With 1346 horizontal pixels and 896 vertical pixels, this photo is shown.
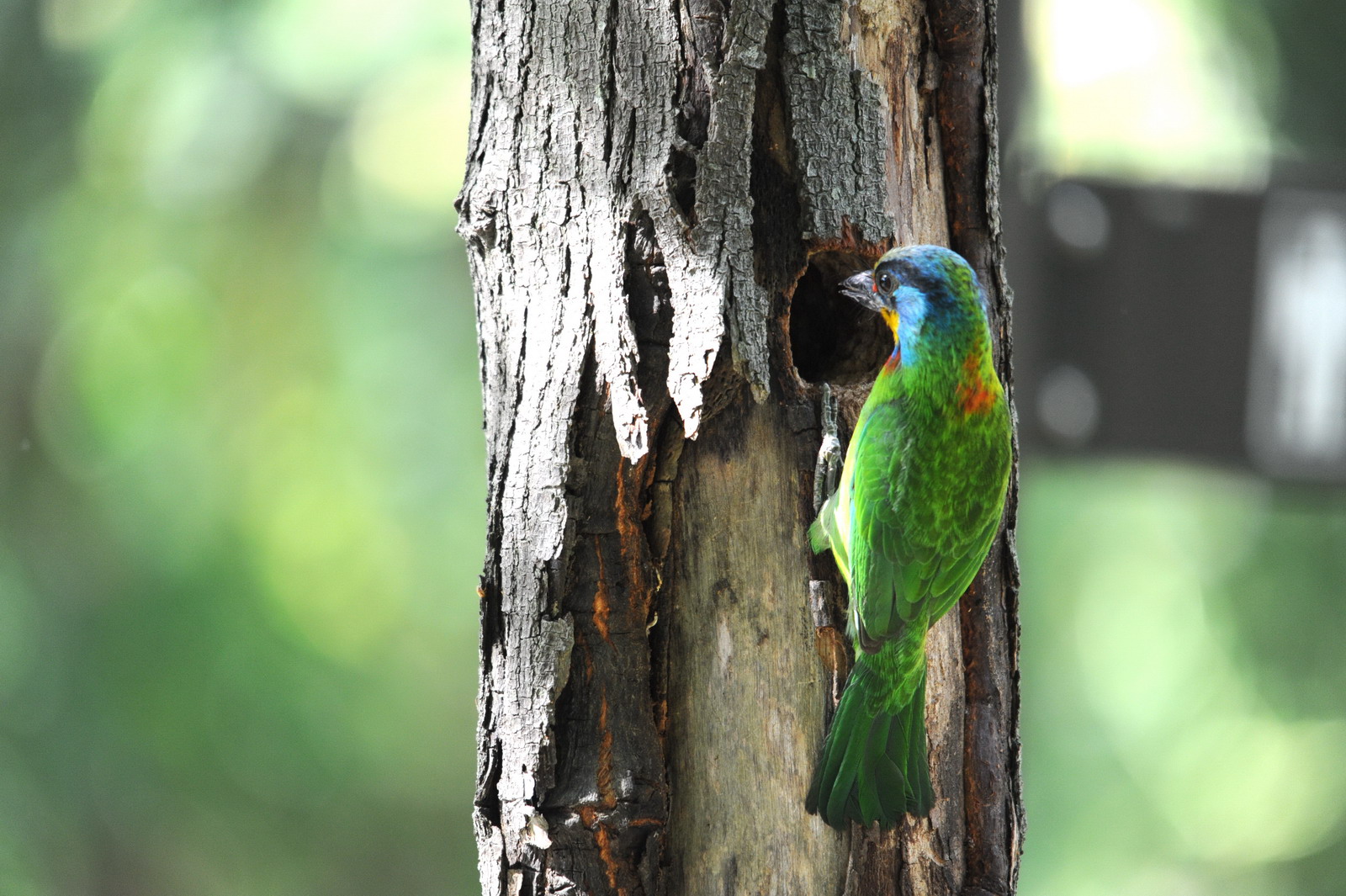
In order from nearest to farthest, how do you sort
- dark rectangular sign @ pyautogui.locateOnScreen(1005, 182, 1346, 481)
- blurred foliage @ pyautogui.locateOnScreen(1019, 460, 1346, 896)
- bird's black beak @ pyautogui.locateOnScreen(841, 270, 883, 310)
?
bird's black beak @ pyautogui.locateOnScreen(841, 270, 883, 310) < dark rectangular sign @ pyautogui.locateOnScreen(1005, 182, 1346, 481) < blurred foliage @ pyautogui.locateOnScreen(1019, 460, 1346, 896)

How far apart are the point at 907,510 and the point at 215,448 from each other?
6.17 meters

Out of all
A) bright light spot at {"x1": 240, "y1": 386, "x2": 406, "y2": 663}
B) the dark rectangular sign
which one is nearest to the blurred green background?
bright light spot at {"x1": 240, "y1": 386, "x2": 406, "y2": 663}

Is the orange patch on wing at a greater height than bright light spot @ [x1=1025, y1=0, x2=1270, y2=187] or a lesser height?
lesser

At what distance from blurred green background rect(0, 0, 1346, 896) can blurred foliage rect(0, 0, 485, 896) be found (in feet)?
0.07

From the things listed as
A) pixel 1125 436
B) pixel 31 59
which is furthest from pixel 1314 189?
pixel 31 59

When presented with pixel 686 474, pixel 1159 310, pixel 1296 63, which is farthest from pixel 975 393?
pixel 1296 63

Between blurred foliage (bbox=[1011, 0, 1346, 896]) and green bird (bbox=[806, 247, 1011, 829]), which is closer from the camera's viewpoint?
green bird (bbox=[806, 247, 1011, 829])

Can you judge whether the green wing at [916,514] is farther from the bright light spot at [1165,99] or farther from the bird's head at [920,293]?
the bright light spot at [1165,99]

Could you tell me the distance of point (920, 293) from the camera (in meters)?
1.75

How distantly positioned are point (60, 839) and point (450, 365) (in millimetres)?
3821

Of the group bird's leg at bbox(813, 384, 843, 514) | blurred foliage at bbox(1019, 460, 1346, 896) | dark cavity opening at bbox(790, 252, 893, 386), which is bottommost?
blurred foliage at bbox(1019, 460, 1346, 896)

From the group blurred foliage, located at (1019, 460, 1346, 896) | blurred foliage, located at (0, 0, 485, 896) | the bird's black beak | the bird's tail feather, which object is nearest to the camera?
the bird's tail feather

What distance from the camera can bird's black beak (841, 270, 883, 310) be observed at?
1.78 m

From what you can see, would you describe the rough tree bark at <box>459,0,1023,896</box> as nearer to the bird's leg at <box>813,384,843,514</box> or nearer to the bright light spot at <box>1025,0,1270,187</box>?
the bird's leg at <box>813,384,843,514</box>
